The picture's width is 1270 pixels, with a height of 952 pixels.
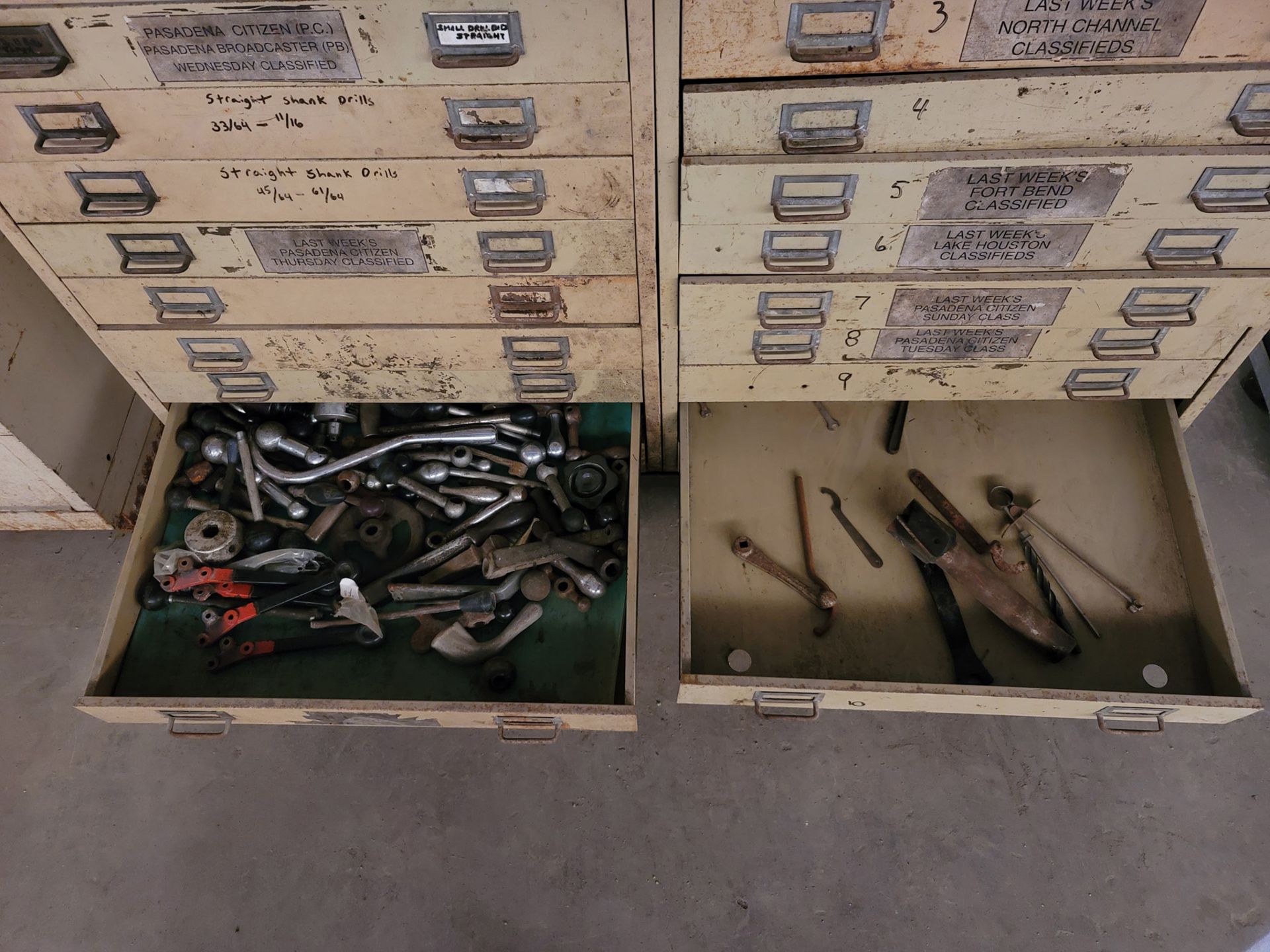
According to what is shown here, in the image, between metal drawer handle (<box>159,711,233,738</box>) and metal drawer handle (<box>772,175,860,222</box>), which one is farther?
metal drawer handle (<box>159,711,233,738</box>)

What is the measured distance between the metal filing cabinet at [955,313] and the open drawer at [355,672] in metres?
0.15

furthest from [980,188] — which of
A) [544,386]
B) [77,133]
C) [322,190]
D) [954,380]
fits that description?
[77,133]

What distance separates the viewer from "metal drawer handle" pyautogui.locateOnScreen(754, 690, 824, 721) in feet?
4.30

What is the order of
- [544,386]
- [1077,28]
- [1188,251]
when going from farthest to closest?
[544,386] < [1188,251] < [1077,28]

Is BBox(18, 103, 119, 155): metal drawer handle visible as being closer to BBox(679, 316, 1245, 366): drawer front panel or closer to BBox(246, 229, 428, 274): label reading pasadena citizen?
BBox(246, 229, 428, 274): label reading pasadena citizen

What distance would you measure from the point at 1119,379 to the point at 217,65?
1.45 m

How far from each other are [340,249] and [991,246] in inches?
36.9

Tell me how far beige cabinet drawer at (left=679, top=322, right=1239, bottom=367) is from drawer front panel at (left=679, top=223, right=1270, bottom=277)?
0.13 m

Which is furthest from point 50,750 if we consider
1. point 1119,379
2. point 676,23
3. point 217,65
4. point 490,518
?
point 1119,379

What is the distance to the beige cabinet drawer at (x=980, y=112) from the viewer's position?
955 mm

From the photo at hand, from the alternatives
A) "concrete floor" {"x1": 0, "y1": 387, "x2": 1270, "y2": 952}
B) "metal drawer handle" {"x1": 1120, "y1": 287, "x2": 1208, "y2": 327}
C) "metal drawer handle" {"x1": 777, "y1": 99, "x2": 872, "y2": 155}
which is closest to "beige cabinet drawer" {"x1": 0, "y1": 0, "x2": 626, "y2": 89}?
"metal drawer handle" {"x1": 777, "y1": 99, "x2": 872, "y2": 155}

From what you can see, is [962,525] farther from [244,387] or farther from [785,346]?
[244,387]

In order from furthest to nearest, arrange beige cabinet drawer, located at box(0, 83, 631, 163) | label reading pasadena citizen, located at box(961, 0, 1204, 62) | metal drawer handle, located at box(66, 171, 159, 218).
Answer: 1. metal drawer handle, located at box(66, 171, 159, 218)
2. beige cabinet drawer, located at box(0, 83, 631, 163)
3. label reading pasadena citizen, located at box(961, 0, 1204, 62)

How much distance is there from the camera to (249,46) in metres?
0.94
